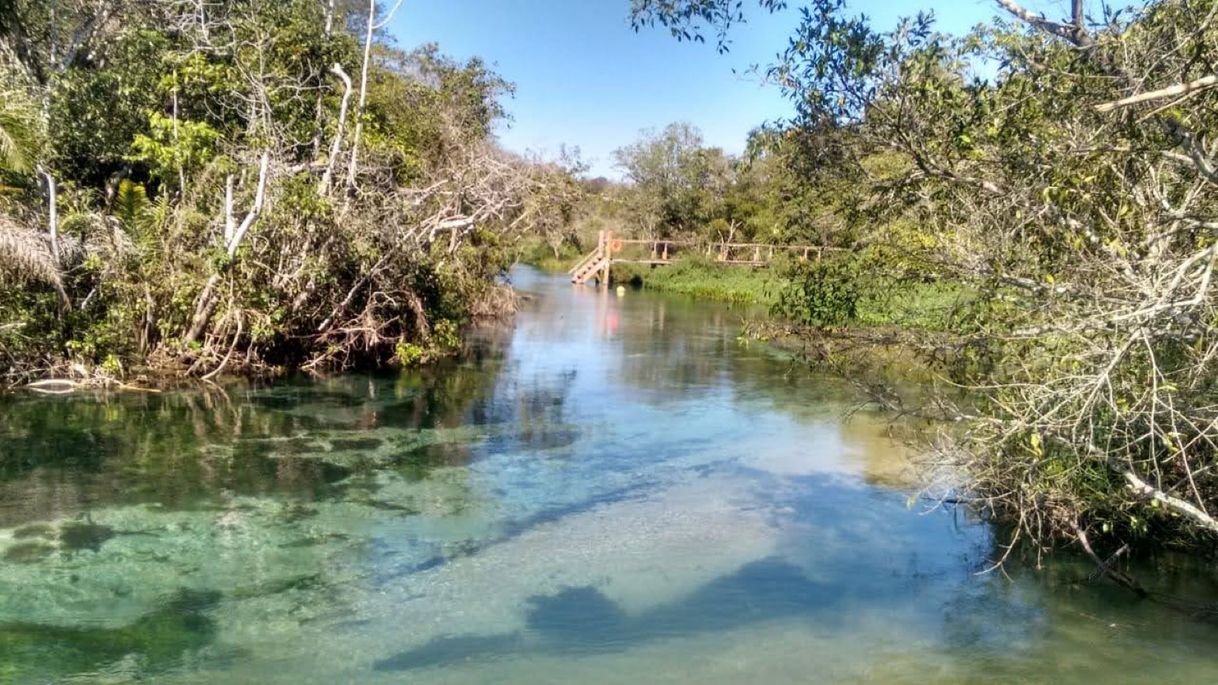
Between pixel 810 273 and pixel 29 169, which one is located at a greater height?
pixel 29 169

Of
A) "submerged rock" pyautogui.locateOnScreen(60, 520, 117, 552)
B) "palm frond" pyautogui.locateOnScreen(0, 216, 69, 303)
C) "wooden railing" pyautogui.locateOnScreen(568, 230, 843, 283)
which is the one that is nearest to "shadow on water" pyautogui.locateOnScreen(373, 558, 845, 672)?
"submerged rock" pyautogui.locateOnScreen(60, 520, 117, 552)

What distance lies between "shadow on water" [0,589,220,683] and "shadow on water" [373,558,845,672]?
3.67 feet

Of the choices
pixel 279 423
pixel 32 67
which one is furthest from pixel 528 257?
pixel 279 423

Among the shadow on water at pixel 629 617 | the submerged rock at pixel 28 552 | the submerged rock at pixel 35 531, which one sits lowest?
the shadow on water at pixel 629 617

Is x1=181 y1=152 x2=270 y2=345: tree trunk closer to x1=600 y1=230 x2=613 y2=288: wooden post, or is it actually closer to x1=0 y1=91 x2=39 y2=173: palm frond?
x1=0 y1=91 x2=39 y2=173: palm frond

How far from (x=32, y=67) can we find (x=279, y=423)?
7387 mm

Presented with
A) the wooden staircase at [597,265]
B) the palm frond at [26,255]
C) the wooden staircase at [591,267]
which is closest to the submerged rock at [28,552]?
the palm frond at [26,255]

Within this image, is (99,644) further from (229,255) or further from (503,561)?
(229,255)

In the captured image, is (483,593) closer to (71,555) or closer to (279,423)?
(71,555)

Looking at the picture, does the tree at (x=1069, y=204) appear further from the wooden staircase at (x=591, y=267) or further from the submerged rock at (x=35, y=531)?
the wooden staircase at (x=591, y=267)

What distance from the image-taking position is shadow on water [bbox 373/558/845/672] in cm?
502

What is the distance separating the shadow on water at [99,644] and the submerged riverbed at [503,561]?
0.02 metres

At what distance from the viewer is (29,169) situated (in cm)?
906

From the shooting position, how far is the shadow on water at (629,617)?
16.5 feet
